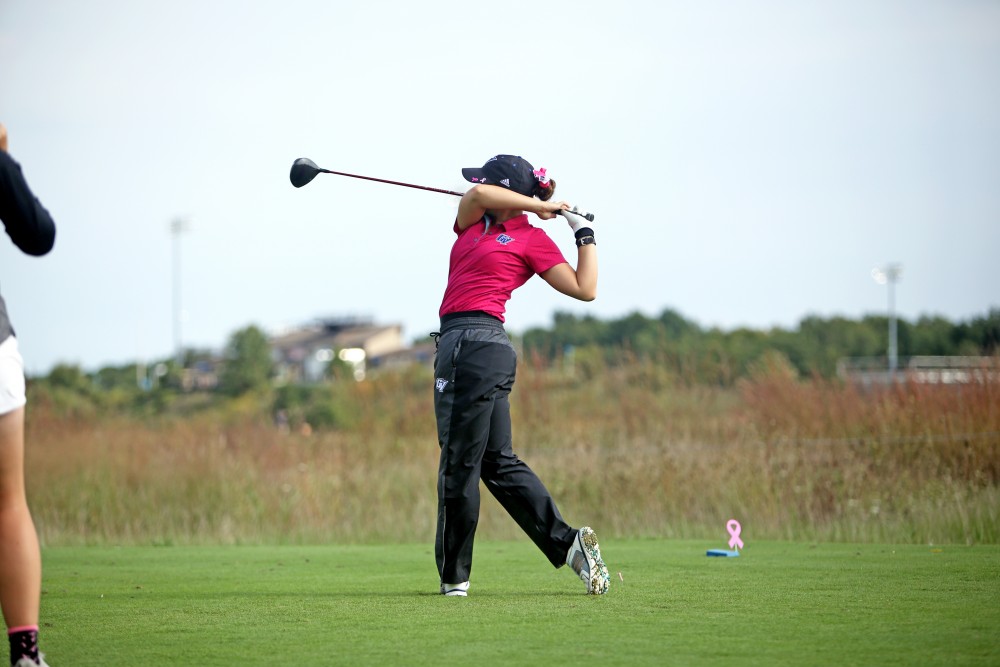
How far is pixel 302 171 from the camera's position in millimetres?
6051

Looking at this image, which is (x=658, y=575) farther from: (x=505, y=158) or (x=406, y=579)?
(x=505, y=158)

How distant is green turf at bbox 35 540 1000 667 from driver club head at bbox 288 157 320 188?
2.00 metres

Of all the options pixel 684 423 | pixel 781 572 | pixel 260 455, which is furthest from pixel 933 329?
pixel 781 572

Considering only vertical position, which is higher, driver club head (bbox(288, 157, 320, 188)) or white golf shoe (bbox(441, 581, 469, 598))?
driver club head (bbox(288, 157, 320, 188))

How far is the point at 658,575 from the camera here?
241 inches

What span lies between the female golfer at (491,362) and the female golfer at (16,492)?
2.02m

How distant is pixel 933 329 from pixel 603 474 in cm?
Answer: 2942

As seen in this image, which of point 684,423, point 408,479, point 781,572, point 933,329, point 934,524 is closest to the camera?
point 781,572

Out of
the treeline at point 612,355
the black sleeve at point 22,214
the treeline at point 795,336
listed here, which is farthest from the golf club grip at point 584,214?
the treeline at point 795,336

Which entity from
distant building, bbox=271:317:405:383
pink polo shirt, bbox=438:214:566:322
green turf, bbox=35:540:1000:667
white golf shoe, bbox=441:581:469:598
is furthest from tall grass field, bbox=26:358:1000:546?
distant building, bbox=271:317:405:383

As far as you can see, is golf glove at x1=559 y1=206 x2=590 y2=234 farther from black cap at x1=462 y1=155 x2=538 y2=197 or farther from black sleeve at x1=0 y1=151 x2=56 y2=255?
black sleeve at x1=0 y1=151 x2=56 y2=255

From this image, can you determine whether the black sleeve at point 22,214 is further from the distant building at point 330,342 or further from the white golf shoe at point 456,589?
the distant building at point 330,342

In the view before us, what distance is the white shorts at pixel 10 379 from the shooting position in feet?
11.4

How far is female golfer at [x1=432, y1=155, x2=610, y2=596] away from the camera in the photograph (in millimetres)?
5258
